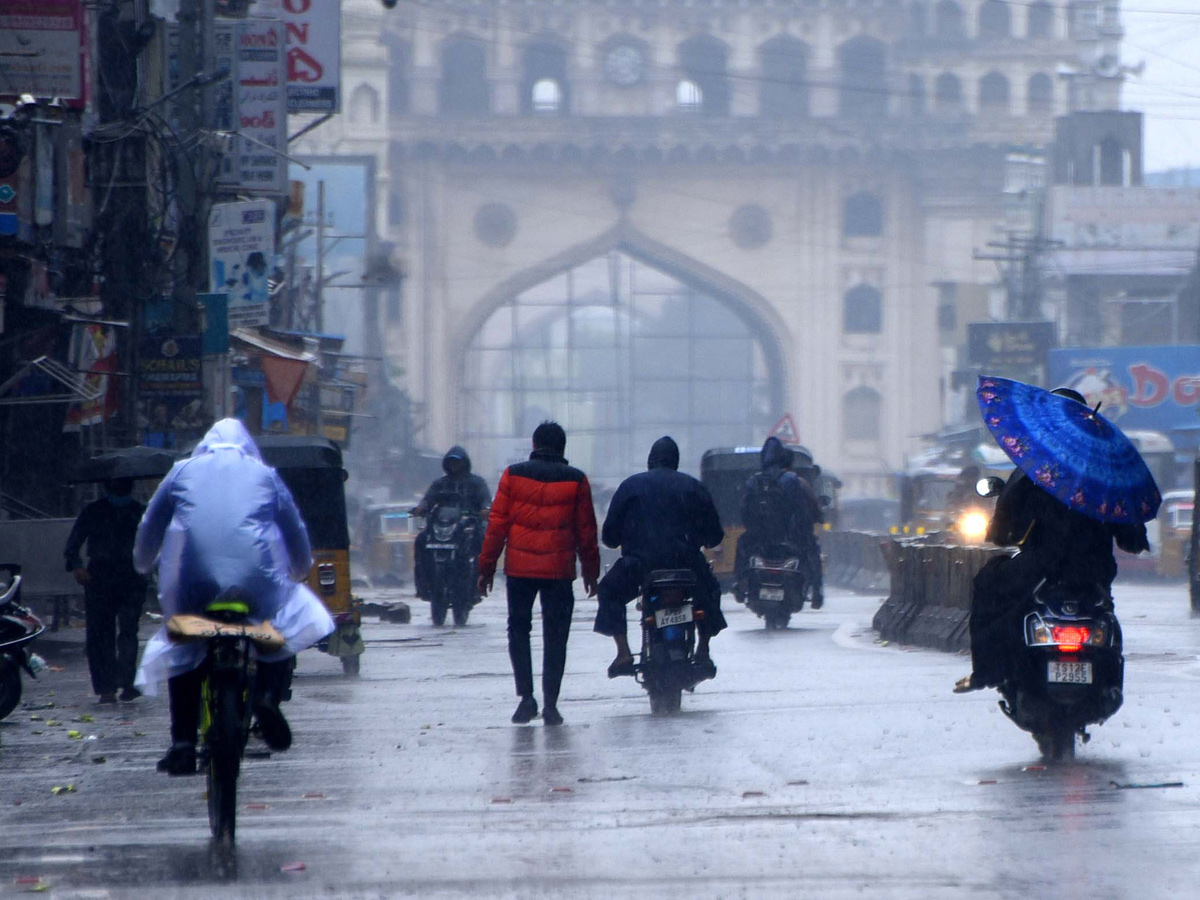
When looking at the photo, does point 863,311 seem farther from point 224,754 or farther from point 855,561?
point 224,754

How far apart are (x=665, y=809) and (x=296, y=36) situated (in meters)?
19.6

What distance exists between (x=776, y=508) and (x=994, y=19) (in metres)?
54.6

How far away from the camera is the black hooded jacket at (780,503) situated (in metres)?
17.8

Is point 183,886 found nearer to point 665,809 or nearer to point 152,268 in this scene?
point 665,809

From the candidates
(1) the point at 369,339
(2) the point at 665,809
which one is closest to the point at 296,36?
(2) the point at 665,809

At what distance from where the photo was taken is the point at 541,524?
10234mm

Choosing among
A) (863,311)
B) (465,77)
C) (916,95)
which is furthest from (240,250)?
(916,95)

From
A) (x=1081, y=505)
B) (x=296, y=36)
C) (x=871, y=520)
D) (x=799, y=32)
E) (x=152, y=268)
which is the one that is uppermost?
(x=799, y=32)

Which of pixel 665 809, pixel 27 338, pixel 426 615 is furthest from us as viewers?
pixel 426 615

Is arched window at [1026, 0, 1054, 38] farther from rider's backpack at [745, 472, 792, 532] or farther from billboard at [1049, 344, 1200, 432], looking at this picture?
rider's backpack at [745, 472, 792, 532]

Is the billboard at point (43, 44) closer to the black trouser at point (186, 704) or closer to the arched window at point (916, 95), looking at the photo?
the black trouser at point (186, 704)

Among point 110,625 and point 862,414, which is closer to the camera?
point 110,625

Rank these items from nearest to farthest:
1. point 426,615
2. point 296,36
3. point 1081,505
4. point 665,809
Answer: point 665,809 < point 1081,505 < point 426,615 < point 296,36

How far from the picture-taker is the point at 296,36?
83.0ft
